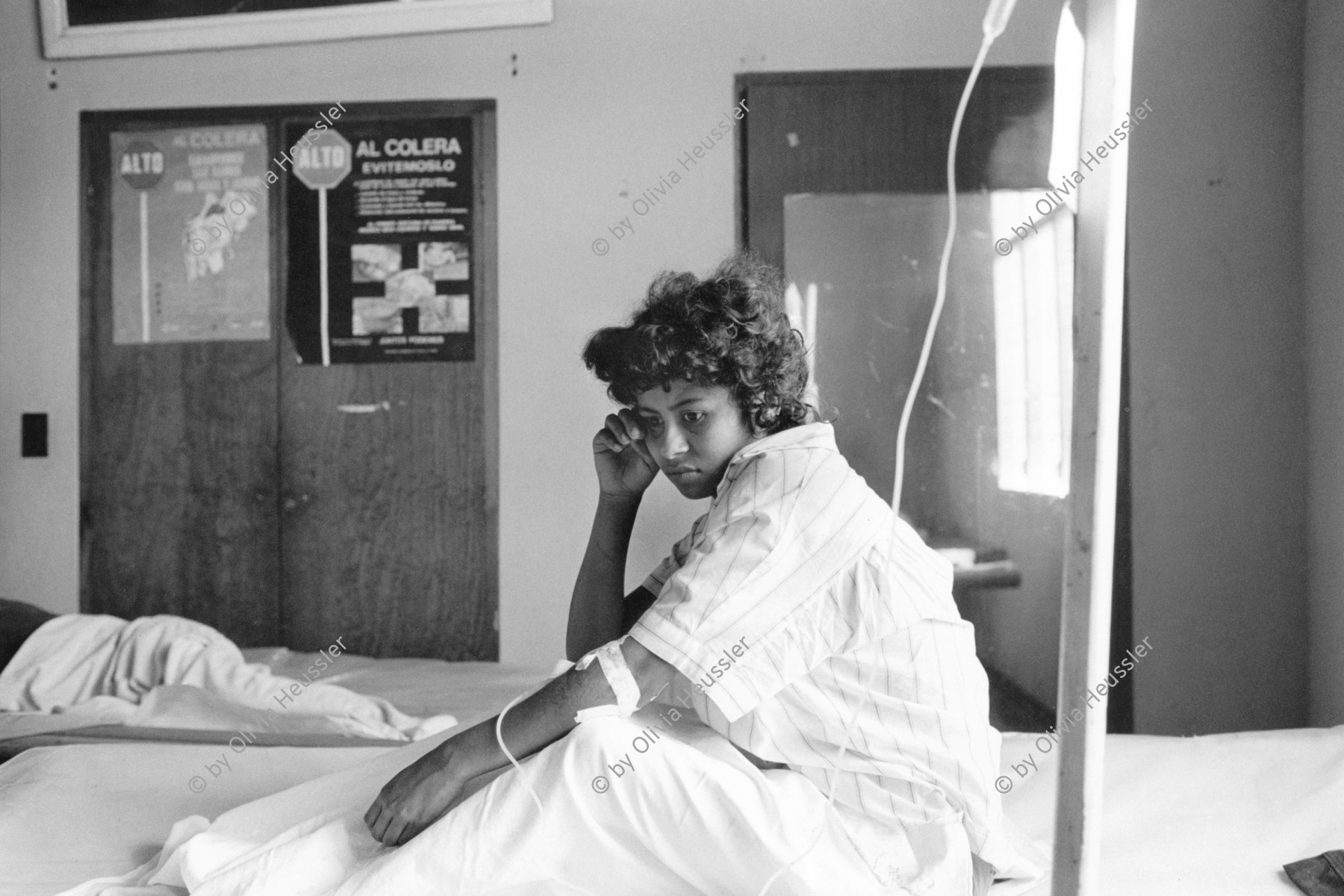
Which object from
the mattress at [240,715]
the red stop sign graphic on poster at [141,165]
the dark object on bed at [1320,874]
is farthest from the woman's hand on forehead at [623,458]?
the red stop sign graphic on poster at [141,165]

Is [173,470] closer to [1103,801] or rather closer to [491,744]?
[491,744]

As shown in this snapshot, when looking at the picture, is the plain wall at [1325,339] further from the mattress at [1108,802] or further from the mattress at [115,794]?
the mattress at [115,794]

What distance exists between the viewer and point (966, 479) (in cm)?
277

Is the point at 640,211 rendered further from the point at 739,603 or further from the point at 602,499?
the point at 739,603

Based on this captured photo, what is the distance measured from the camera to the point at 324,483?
2875 mm

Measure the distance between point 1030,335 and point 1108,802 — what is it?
5.19 feet

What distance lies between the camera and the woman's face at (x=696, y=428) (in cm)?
124

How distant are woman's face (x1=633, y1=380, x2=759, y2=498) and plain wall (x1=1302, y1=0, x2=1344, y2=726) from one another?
192 centimetres

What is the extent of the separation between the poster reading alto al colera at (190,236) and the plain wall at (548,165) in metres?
0.12

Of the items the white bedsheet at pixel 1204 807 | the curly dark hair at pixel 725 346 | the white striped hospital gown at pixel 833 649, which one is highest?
the curly dark hair at pixel 725 346

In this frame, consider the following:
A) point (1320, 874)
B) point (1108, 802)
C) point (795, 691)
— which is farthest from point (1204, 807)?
point (795, 691)

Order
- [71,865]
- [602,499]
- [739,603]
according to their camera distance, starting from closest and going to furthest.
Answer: [739,603] → [71,865] → [602,499]

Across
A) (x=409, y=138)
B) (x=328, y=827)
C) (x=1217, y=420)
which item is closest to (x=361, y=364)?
(x=409, y=138)

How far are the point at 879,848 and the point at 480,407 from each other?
202 cm
